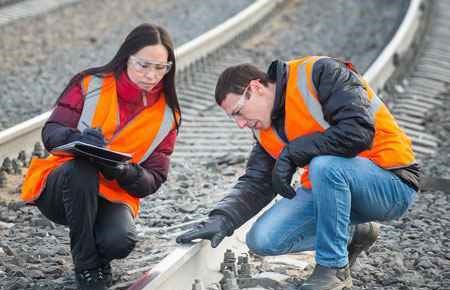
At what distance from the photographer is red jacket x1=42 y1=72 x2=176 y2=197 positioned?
497 cm

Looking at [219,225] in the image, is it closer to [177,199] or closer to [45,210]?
[45,210]

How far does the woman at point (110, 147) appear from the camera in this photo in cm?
Answer: 490

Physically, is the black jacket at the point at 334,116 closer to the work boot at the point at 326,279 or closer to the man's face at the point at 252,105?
the man's face at the point at 252,105

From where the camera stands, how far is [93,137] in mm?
4762

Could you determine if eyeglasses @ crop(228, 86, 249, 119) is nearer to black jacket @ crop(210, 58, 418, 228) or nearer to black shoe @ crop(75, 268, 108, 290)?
black jacket @ crop(210, 58, 418, 228)

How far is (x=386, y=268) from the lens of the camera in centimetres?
533

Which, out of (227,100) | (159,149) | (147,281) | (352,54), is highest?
(227,100)

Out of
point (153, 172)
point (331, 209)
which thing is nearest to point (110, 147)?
point (153, 172)

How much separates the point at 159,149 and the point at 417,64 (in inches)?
245

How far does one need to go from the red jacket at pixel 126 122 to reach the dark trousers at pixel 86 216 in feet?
0.47

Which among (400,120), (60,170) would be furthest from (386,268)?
(400,120)

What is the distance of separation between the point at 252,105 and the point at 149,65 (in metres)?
0.56

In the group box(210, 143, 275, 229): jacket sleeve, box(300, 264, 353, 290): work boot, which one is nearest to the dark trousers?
box(210, 143, 275, 229): jacket sleeve

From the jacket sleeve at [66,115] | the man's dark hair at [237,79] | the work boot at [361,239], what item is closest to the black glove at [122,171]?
the jacket sleeve at [66,115]
